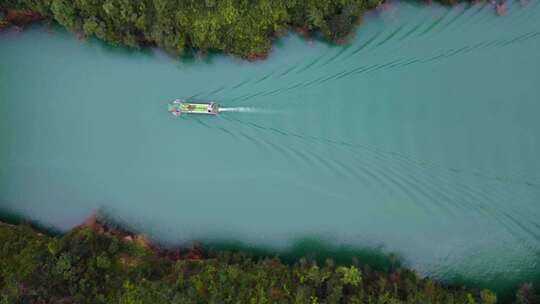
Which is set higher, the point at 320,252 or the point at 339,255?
the point at 320,252

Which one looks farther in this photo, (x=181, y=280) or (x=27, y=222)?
(x=27, y=222)

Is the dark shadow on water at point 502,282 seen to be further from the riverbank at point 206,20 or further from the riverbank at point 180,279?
the riverbank at point 206,20

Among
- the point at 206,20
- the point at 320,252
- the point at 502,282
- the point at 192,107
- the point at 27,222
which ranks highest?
the point at 206,20

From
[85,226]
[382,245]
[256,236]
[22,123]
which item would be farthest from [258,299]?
[22,123]

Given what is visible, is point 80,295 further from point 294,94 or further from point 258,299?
point 294,94

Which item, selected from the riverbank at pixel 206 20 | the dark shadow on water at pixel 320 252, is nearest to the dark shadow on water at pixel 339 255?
the dark shadow on water at pixel 320 252

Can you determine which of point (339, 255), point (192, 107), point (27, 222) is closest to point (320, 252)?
point (339, 255)

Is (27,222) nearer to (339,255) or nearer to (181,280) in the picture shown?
(181,280)

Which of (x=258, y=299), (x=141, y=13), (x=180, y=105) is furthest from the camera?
(x=180, y=105)
